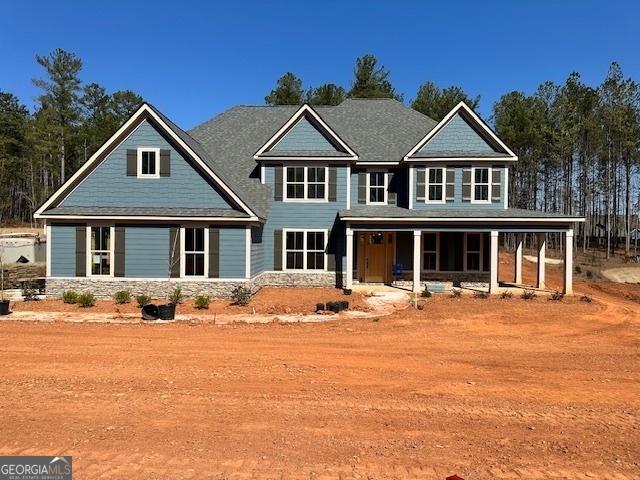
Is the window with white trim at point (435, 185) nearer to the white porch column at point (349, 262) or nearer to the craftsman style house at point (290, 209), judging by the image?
the craftsman style house at point (290, 209)

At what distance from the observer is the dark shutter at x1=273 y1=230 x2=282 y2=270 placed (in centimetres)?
2061

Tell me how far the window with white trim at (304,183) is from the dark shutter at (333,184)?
32 centimetres

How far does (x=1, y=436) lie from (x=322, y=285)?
15.7 m

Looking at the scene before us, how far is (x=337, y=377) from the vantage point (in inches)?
315

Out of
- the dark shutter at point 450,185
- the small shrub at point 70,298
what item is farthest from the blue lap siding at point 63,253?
the dark shutter at point 450,185

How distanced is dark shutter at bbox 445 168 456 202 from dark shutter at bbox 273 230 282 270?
27.3ft

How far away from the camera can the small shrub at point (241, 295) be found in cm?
1589

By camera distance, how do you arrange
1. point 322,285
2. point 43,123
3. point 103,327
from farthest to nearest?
point 43,123 → point 322,285 → point 103,327

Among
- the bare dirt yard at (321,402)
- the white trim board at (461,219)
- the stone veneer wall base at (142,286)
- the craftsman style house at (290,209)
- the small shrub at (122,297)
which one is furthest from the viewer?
the white trim board at (461,219)

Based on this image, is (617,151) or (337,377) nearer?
(337,377)

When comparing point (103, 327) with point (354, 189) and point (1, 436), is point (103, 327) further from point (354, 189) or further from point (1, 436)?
point (354, 189)

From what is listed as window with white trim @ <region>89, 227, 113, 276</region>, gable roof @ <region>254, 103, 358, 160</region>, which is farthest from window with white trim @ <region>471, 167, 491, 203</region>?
window with white trim @ <region>89, 227, 113, 276</region>

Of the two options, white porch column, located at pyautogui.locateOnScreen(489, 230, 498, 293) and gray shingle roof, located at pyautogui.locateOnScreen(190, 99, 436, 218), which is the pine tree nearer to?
gray shingle roof, located at pyautogui.locateOnScreen(190, 99, 436, 218)

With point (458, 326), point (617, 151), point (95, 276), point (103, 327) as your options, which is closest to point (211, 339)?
point (103, 327)
